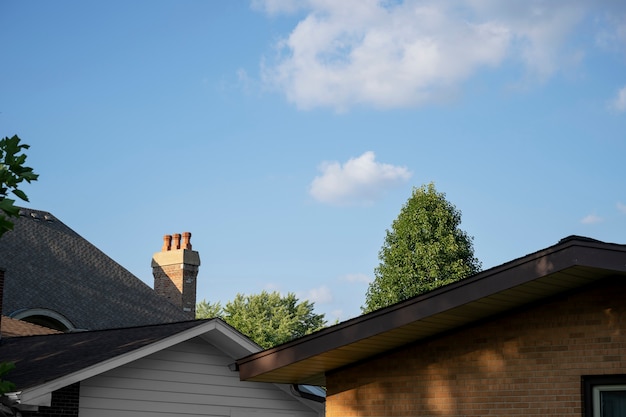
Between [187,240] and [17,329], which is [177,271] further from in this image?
[17,329]

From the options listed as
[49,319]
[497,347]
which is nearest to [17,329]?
[49,319]

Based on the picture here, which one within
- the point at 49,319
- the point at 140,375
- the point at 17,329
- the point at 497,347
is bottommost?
the point at 497,347

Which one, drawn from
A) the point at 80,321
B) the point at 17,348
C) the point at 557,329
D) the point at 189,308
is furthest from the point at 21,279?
the point at 557,329

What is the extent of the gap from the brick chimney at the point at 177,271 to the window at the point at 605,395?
1106 inches

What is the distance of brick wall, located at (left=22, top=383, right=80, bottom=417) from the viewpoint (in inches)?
527

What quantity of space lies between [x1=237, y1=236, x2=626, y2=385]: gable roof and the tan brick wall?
0.17 m

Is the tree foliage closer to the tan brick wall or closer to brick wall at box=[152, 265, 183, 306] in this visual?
the tan brick wall

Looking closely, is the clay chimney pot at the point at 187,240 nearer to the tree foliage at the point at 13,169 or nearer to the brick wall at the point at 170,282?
the brick wall at the point at 170,282

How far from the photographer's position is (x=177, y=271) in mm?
37125

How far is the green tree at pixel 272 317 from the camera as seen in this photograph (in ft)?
206

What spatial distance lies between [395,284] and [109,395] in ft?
112

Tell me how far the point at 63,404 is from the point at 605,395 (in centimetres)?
814

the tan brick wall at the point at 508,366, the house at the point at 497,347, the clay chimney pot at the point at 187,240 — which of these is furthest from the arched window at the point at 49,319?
the tan brick wall at the point at 508,366

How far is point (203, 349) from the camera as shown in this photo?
1633 cm
